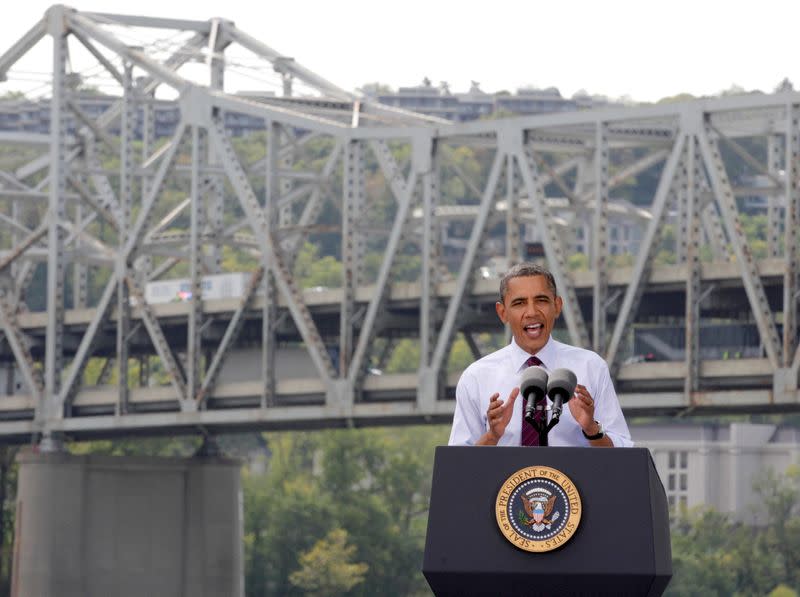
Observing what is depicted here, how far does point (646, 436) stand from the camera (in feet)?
481

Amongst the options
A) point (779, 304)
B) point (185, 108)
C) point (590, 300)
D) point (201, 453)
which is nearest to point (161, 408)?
point (201, 453)

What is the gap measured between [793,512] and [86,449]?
4350cm

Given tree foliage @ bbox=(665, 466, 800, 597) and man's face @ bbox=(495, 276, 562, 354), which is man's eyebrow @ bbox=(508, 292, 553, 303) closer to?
man's face @ bbox=(495, 276, 562, 354)

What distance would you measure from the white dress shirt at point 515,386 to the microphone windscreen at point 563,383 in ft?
2.38

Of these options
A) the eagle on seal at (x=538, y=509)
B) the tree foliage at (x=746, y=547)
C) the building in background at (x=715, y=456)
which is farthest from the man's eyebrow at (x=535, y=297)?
the building in background at (x=715, y=456)

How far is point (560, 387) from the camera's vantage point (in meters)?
10.2

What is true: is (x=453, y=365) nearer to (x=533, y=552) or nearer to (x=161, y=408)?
(x=161, y=408)

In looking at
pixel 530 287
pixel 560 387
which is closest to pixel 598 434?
pixel 560 387

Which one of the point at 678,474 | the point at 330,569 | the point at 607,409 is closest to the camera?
the point at 607,409

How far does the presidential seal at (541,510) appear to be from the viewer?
1020 cm

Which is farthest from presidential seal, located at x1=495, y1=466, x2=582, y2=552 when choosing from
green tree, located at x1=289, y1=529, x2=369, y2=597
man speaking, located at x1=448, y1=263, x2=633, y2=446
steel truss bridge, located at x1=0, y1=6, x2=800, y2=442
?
green tree, located at x1=289, y1=529, x2=369, y2=597

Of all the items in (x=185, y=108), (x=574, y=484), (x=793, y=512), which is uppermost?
(x=185, y=108)

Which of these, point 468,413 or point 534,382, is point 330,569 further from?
point 534,382

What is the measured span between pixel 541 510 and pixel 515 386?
3.29ft
